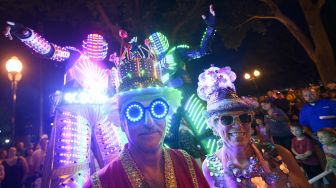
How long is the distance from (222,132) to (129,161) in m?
1.19

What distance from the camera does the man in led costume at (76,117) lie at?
179 inches

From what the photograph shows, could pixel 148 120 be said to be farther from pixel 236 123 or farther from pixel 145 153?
pixel 236 123

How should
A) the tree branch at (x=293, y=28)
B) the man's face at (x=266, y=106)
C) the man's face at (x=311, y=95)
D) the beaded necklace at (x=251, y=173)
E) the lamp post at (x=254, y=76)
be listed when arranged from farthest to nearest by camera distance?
the lamp post at (x=254, y=76) < the tree branch at (x=293, y=28) < the man's face at (x=266, y=106) < the man's face at (x=311, y=95) < the beaded necklace at (x=251, y=173)

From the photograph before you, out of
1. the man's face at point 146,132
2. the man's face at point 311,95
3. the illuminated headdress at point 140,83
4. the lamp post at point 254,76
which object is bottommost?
the man's face at point 146,132

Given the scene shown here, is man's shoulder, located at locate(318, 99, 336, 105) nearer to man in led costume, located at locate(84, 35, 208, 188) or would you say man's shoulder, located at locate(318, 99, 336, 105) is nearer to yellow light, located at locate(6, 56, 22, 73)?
man in led costume, located at locate(84, 35, 208, 188)

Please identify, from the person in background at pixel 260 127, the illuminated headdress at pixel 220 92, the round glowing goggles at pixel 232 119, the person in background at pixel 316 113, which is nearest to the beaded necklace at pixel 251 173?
the round glowing goggles at pixel 232 119

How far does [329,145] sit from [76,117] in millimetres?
4510

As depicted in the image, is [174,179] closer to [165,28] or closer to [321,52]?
[165,28]

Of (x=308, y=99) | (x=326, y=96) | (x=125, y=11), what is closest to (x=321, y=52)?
(x=326, y=96)

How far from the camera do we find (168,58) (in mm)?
6297

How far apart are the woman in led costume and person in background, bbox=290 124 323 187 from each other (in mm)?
3634

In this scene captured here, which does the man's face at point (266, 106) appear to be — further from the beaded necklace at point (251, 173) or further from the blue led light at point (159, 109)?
the blue led light at point (159, 109)

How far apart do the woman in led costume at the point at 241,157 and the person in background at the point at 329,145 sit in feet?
9.44

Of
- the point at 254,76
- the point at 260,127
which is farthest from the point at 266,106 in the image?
the point at 254,76
